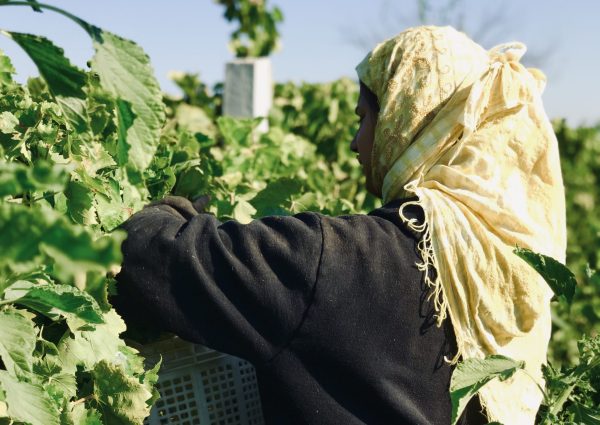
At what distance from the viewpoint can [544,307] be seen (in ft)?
7.36

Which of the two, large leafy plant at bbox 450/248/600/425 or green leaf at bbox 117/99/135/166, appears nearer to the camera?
green leaf at bbox 117/99/135/166

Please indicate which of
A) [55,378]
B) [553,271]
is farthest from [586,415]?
[55,378]

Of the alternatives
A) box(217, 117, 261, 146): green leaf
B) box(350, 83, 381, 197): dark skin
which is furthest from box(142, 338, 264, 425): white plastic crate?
box(217, 117, 261, 146): green leaf

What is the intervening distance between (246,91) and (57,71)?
15.0 ft

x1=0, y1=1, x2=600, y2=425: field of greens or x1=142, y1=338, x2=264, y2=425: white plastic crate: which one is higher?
x1=0, y1=1, x2=600, y2=425: field of greens

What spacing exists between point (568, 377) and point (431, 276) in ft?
1.35

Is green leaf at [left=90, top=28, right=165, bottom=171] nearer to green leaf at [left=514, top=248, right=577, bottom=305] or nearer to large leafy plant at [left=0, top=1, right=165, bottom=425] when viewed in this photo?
large leafy plant at [left=0, top=1, right=165, bottom=425]

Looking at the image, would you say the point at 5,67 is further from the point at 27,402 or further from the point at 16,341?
the point at 27,402

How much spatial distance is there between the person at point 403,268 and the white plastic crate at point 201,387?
15 centimetres

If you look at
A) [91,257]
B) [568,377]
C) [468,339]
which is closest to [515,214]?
[468,339]

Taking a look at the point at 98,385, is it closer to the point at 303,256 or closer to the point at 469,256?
the point at 303,256

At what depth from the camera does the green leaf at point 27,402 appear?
1.35 meters

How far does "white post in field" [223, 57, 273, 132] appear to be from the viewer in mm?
5875

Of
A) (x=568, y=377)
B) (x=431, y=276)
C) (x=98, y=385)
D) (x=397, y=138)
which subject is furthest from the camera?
(x=397, y=138)
